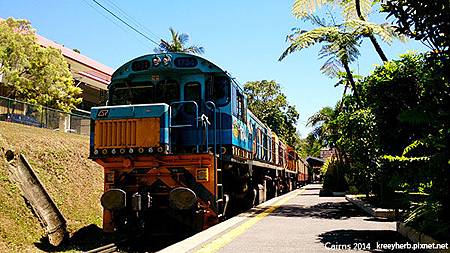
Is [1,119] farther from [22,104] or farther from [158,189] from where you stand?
[158,189]

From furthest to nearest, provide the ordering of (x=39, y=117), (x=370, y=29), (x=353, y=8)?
(x=39, y=117), (x=353, y=8), (x=370, y=29)

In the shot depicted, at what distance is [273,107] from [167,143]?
40.0m

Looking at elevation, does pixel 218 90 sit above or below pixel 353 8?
below

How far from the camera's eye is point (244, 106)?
41.3ft

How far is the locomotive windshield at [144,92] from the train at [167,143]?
23mm

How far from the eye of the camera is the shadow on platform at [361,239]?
6.56 meters

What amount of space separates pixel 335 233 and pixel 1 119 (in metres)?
16.4

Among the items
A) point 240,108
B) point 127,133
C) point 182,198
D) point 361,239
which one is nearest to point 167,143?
point 127,133

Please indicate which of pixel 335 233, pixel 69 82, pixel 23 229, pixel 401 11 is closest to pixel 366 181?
pixel 335 233

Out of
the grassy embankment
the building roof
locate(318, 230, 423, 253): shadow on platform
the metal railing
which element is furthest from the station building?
locate(318, 230, 423, 253): shadow on platform

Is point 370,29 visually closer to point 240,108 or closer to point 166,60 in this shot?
point 240,108

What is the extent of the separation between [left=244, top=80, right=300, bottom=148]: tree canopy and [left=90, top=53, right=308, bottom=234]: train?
3718 centimetres

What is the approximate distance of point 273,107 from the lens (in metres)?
48.7

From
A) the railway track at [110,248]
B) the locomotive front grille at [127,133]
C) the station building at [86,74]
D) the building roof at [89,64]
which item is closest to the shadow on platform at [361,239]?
the locomotive front grille at [127,133]
